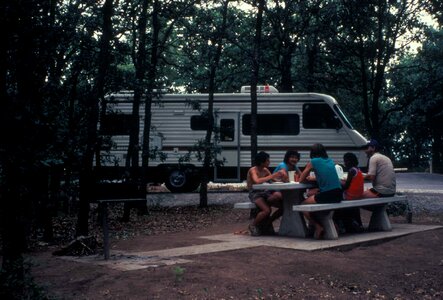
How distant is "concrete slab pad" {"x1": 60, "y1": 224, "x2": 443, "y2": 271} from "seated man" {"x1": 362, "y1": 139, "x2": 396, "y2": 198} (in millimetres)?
668

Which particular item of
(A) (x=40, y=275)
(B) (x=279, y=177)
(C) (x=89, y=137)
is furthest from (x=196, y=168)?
(A) (x=40, y=275)

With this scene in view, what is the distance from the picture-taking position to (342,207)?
9039 mm

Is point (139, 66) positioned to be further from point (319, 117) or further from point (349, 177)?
point (319, 117)

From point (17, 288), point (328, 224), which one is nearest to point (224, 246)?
point (328, 224)

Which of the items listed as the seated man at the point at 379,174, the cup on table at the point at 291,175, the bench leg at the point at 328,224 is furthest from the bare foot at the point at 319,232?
the seated man at the point at 379,174

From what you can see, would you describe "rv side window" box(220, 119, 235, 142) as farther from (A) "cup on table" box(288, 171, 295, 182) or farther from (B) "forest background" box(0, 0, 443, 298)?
(A) "cup on table" box(288, 171, 295, 182)

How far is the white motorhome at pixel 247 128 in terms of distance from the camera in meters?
19.0

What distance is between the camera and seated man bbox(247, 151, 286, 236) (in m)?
9.50

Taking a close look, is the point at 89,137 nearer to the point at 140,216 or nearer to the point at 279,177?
the point at 279,177

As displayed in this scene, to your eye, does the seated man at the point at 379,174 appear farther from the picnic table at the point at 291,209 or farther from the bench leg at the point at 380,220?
the picnic table at the point at 291,209

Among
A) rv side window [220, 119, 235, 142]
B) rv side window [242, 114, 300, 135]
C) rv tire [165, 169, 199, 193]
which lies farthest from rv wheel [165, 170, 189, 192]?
rv side window [242, 114, 300, 135]

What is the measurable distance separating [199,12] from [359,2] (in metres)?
6.00

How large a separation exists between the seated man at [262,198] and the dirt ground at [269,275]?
1.16m

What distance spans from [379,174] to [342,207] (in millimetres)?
1623
